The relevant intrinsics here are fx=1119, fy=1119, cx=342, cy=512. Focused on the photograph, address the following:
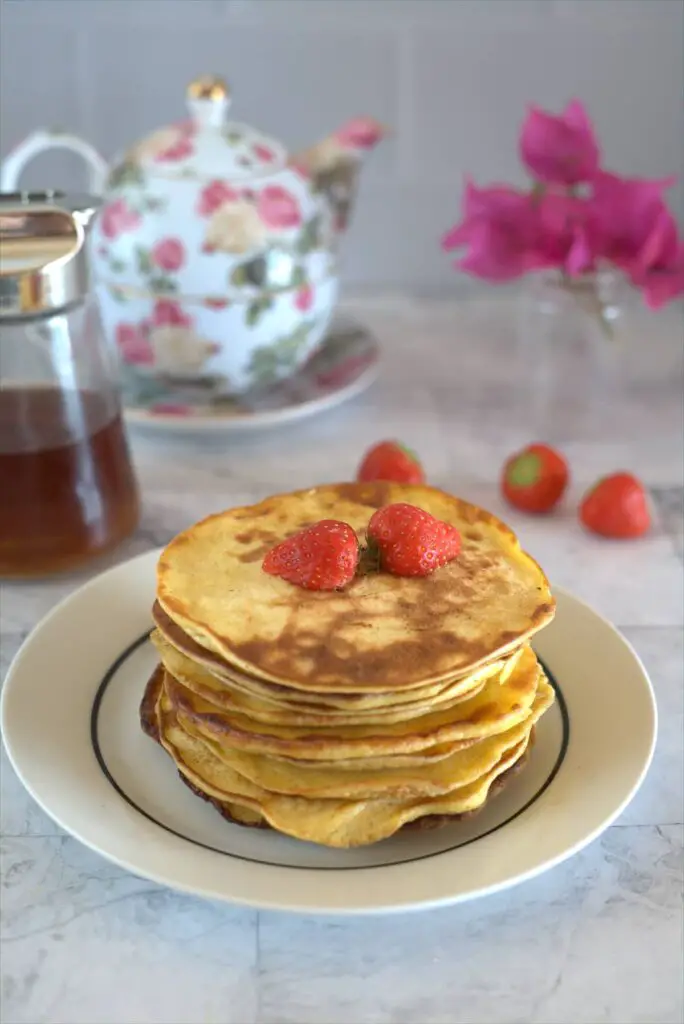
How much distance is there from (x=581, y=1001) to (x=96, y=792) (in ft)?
1.09

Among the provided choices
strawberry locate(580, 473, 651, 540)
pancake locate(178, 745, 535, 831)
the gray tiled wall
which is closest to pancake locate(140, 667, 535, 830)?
pancake locate(178, 745, 535, 831)

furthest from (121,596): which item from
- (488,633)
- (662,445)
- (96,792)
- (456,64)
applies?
(456,64)

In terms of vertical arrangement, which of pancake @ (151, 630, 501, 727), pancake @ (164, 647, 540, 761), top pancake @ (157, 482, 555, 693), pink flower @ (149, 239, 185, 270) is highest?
pink flower @ (149, 239, 185, 270)

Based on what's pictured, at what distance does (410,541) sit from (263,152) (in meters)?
0.65

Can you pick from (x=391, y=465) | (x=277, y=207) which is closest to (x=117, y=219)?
(x=277, y=207)

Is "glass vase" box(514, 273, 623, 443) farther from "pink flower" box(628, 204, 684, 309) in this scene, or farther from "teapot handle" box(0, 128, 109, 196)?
"teapot handle" box(0, 128, 109, 196)

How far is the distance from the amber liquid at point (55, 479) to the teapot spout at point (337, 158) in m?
0.43

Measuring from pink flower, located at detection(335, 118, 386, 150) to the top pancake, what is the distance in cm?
63

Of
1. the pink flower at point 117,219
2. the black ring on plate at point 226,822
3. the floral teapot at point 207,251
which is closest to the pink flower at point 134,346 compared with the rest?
the floral teapot at point 207,251

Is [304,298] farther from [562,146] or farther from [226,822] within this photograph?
[226,822]

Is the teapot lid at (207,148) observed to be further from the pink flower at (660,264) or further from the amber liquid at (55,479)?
the pink flower at (660,264)

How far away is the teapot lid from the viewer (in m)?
1.22

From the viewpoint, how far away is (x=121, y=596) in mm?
953

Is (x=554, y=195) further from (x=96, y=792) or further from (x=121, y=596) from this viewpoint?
(x=96, y=792)
